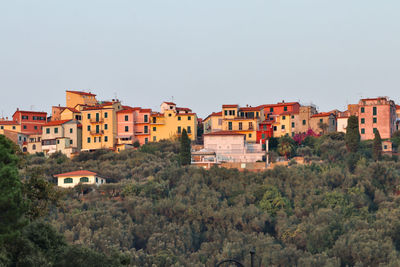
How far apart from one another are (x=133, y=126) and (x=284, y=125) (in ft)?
61.9

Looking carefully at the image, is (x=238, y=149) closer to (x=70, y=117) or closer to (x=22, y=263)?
(x=70, y=117)

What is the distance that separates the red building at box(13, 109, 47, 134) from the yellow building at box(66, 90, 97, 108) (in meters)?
3.73

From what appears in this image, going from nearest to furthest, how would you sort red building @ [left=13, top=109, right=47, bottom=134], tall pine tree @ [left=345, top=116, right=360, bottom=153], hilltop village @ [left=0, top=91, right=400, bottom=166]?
tall pine tree @ [left=345, top=116, right=360, bottom=153], hilltop village @ [left=0, top=91, right=400, bottom=166], red building @ [left=13, top=109, right=47, bottom=134]

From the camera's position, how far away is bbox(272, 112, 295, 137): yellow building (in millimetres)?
102500

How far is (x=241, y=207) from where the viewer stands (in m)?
78.9

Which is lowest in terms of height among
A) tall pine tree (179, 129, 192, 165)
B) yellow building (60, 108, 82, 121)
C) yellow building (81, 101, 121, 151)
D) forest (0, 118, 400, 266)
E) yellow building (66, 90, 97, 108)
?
forest (0, 118, 400, 266)

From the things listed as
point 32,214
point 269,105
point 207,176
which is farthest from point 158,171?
point 32,214

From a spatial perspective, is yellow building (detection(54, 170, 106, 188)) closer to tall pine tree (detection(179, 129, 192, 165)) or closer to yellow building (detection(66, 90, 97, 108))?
tall pine tree (detection(179, 129, 192, 165))

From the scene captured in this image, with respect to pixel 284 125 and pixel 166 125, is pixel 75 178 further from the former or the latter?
pixel 284 125

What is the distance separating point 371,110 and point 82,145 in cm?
3550

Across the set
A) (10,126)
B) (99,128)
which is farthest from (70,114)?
(10,126)

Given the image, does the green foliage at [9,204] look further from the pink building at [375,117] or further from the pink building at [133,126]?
the pink building at [375,117]

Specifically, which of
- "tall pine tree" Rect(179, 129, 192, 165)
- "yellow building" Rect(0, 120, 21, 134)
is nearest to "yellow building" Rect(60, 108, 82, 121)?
"yellow building" Rect(0, 120, 21, 134)

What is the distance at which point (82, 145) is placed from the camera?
102m
